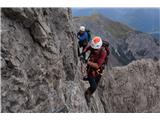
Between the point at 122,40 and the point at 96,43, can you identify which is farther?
the point at 122,40

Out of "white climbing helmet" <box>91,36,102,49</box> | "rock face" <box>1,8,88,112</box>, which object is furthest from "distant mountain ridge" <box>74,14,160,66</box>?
"white climbing helmet" <box>91,36,102,49</box>

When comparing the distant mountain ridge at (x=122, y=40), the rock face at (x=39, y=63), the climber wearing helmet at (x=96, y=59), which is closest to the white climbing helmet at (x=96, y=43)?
the climber wearing helmet at (x=96, y=59)

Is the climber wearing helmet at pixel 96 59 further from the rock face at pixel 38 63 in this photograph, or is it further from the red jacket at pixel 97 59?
the rock face at pixel 38 63

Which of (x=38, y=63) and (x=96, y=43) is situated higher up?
(x=96, y=43)

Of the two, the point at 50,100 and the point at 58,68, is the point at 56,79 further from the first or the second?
the point at 50,100

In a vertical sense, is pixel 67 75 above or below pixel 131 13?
above

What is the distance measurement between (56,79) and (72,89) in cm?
152

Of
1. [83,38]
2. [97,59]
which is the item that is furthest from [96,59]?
[83,38]

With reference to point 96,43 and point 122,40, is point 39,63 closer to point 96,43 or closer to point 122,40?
point 96,43

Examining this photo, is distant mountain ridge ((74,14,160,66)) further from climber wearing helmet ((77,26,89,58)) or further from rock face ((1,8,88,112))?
rock face ((1,8,88,112))

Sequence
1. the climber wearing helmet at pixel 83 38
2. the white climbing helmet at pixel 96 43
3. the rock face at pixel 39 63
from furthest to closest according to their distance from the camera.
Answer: the climber wearing helmet at pixel 83 38, the white climbing helmet at pixel 96 43, the rock face at pixel 39 63

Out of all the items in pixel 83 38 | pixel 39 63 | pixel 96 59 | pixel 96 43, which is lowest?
pixel 96 59

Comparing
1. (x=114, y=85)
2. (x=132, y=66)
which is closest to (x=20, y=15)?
(x=114, y=85)

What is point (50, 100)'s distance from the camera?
1192cm
